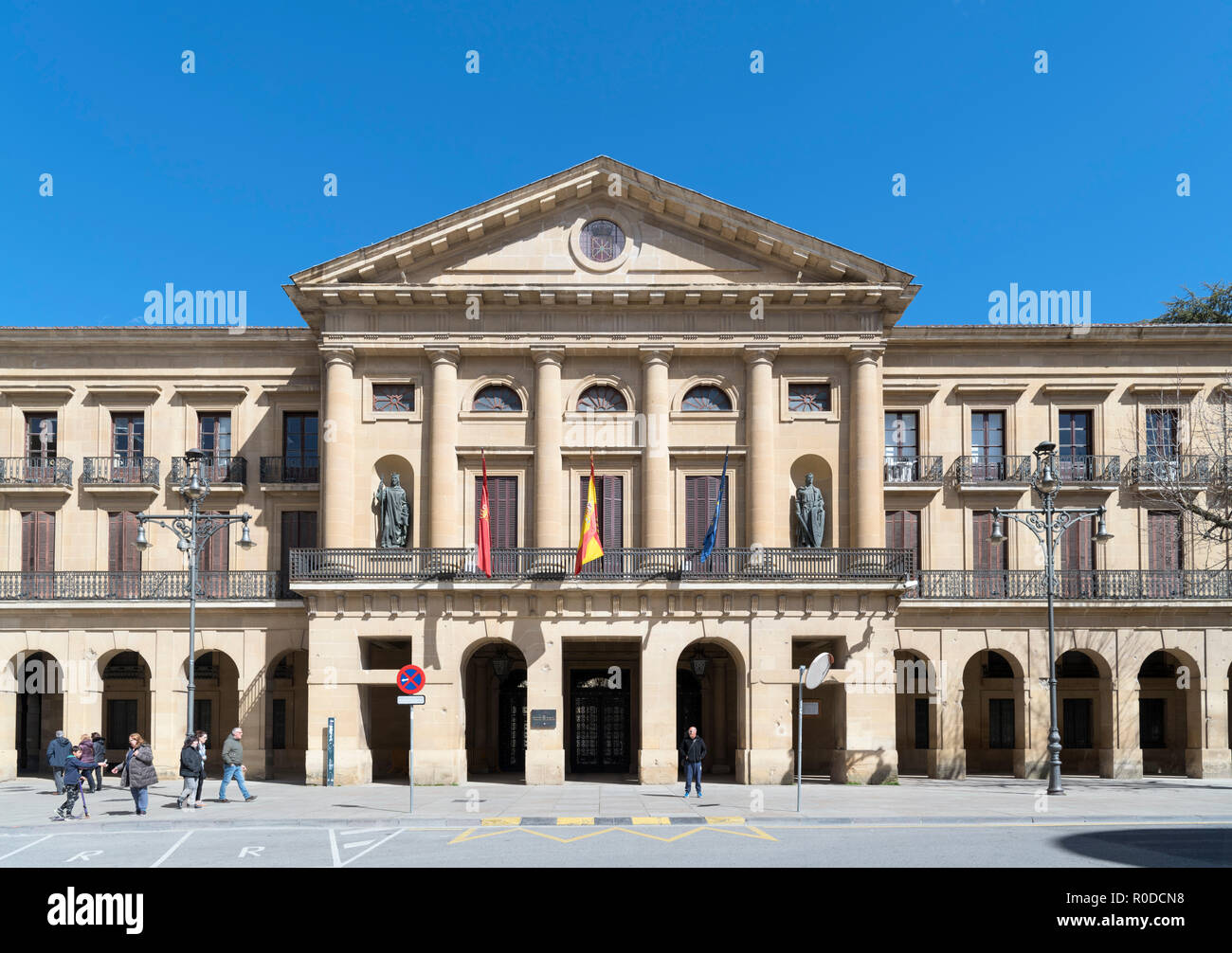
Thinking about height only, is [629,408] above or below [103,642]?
above

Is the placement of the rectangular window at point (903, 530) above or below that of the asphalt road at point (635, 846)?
above

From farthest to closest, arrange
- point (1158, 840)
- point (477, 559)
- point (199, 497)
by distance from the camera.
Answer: point (477, 559) → point (199, 497) → point (1158, 840)

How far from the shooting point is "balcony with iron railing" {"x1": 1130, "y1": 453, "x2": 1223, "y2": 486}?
1420 inches

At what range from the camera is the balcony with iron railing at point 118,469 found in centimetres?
3581

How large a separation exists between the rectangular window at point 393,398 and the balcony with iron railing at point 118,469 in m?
8.12

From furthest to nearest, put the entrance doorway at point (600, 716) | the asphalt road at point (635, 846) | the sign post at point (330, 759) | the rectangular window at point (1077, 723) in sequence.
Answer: the rectangular window at point (1077, 723) → the entrance doorway at point (600, 716) → the sign post at point (330, 759) → the asphalt road at point (635, 846)

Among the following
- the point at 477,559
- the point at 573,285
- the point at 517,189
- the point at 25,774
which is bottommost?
the point at 25,774

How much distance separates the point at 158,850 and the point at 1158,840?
17.2m

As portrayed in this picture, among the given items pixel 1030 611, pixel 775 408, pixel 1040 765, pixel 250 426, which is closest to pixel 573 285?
pixel 775 408

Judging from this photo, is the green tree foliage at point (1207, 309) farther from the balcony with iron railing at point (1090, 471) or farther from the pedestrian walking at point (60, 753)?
the pedestrian walking at point (60, 753)

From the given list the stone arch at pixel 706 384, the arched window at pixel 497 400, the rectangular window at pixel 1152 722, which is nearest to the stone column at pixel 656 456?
the stone arch at pixel 706 384

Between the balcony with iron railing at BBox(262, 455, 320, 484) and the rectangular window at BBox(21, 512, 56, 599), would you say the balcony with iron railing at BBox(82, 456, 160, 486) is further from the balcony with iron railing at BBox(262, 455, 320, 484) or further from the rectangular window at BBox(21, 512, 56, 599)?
the balcony with iron railing at BBox(262, 455, 320, 484)

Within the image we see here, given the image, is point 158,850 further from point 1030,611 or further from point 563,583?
point 1030,611

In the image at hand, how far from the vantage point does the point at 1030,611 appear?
35312 mm
